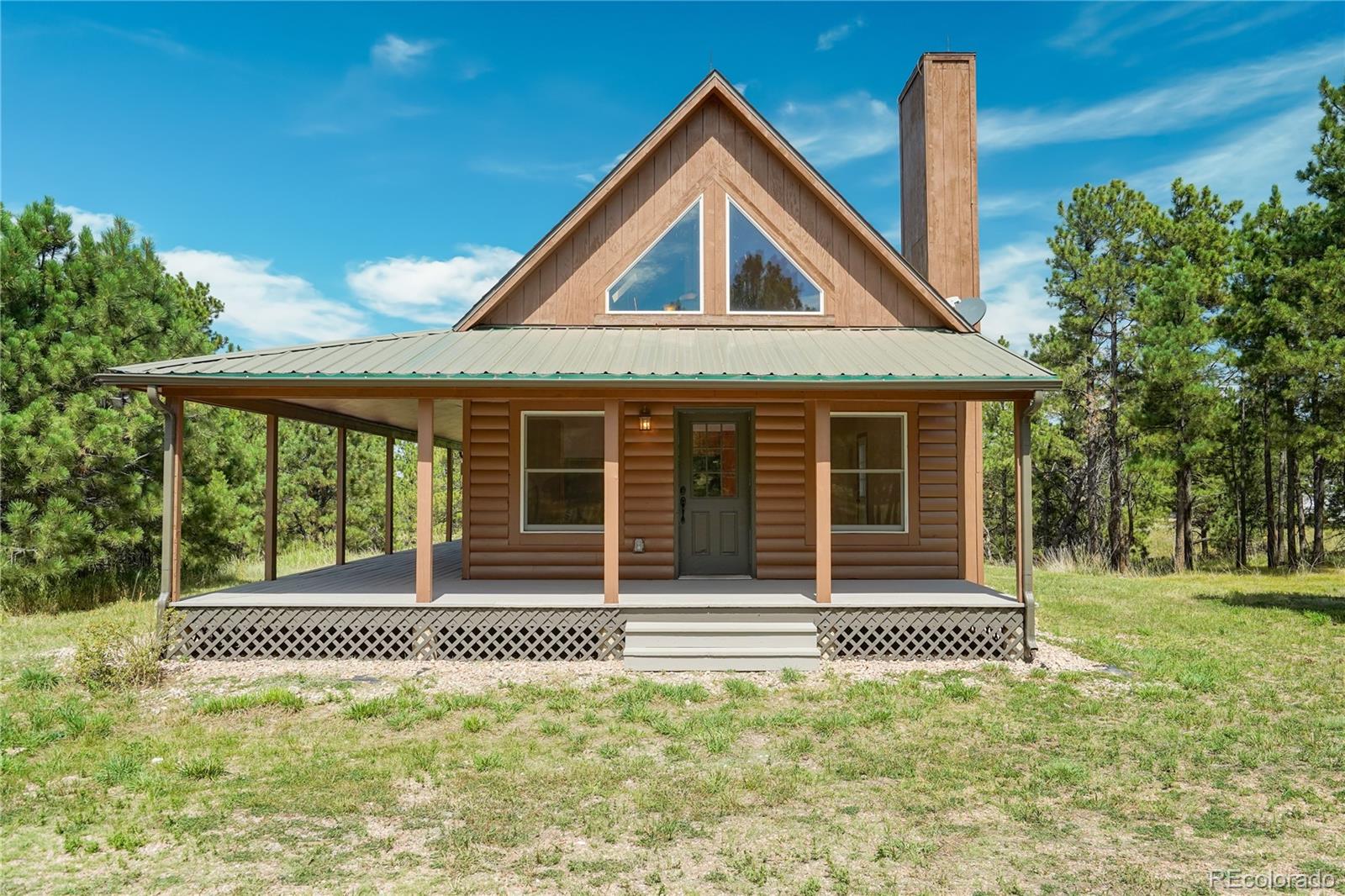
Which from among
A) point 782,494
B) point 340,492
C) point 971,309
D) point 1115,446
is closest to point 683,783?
point 782,494

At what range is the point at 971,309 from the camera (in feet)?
34.6

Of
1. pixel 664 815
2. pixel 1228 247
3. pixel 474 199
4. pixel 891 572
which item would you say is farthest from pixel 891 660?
pixel 474 199

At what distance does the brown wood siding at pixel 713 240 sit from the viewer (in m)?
10.3

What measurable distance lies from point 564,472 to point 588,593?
1.85m

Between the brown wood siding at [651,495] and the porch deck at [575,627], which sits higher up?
the brown wood siding at [651,495]

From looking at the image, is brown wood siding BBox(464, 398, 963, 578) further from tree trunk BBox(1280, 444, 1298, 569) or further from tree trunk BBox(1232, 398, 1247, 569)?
tree trunk BBox(1280, 444, 1298, 569)

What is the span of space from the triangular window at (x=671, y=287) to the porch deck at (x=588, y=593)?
3663mm

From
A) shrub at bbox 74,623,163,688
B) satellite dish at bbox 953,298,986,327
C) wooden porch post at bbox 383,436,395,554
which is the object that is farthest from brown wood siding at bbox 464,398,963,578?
wooden porch post at bbox 383,436,395,554

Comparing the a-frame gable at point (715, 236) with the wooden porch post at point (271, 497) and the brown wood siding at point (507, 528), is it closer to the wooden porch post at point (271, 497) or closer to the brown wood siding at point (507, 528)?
the brown wood siding at point (507, 528)

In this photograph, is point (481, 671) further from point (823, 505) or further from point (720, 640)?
point (823, 505)

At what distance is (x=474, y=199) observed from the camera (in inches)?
1519

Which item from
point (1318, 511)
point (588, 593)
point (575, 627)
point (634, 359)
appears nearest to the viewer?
point (575, 627)

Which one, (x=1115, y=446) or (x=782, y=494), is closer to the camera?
(x=782, y=494)

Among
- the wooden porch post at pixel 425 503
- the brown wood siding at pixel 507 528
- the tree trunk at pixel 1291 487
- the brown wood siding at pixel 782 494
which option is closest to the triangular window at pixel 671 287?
the brown wood siding at pixel 782 494
